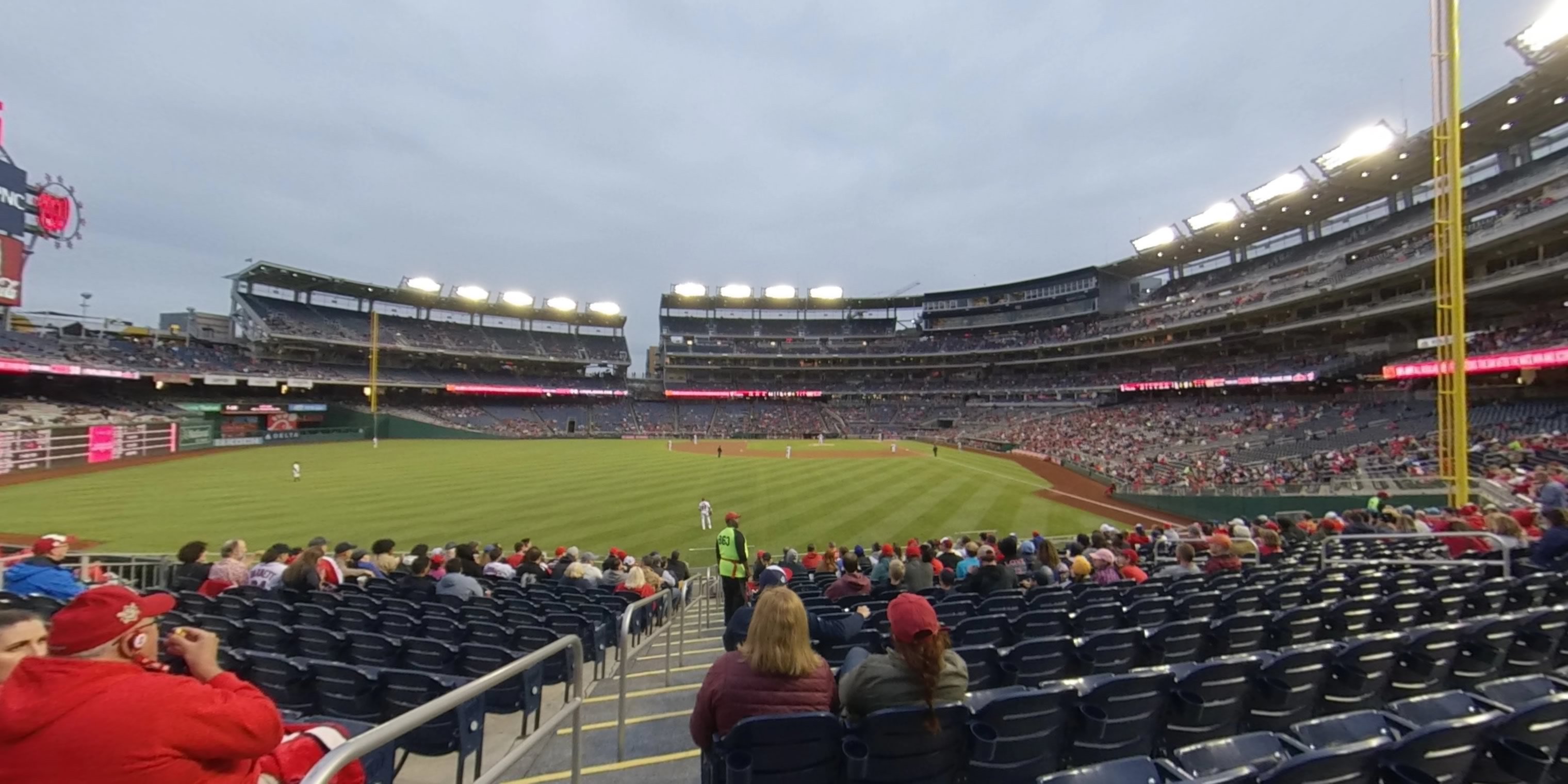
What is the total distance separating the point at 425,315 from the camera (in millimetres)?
78500

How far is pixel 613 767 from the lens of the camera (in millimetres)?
4770

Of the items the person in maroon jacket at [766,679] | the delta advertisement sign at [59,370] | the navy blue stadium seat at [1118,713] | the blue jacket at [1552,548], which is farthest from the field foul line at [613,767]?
the delta advertisement sign at [59,370]

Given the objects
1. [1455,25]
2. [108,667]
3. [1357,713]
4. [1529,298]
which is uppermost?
[1455,25]

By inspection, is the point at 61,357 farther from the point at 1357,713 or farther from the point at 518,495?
the point at 1357,713

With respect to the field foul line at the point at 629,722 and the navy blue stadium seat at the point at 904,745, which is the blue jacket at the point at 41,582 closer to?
the field foul line at the point at 629,722

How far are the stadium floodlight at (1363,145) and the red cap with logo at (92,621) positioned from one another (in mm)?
54318

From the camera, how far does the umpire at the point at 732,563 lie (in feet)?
32.4

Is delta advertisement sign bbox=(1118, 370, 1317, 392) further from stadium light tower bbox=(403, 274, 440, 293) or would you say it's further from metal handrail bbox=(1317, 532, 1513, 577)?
stadium light tower bbox=(403, 274, 440, 293)

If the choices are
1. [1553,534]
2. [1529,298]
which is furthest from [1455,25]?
[1529,298]

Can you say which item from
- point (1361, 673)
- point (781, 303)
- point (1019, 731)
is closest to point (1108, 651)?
point (1361, 673)

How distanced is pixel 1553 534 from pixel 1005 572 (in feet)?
22.7

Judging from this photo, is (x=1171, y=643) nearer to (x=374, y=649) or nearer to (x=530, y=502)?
(x=374, y=649)

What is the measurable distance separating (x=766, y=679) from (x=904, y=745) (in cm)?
81

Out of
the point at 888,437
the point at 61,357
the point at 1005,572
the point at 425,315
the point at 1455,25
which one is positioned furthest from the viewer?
the point at 425,315
